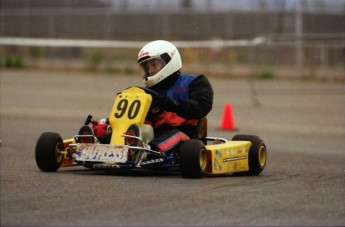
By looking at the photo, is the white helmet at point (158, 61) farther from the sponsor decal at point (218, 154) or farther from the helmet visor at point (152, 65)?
the sponsor decal at point (218, 154)

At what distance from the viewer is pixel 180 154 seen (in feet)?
31.4

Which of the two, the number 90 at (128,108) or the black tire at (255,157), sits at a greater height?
the number 90 at (128,108)

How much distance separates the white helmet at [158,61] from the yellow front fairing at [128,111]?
0.53 m

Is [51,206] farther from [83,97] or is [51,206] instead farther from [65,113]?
[83,97]

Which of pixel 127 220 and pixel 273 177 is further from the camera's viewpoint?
pixel 273 177

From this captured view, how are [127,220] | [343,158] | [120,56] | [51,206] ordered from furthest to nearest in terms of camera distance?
1. [120,56]
2. [343,158]
3. [51,206]
4. [127,220]

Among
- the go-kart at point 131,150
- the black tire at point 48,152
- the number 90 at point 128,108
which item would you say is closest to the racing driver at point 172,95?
the go-kart at point 131,150

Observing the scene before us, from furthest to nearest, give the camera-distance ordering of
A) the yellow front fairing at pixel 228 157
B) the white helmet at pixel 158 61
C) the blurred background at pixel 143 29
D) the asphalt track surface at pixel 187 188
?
1. the blurred background at pixel 143 29
2. the white helmet at pixel 158 61
3. the yellow front fairing at pixel 228 157
4. the asphalt track surface at pixel 187 188

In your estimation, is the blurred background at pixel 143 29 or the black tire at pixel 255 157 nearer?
the black tire at pixel 255 157

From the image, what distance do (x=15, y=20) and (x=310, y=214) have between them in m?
30.6

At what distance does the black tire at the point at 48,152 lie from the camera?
988 centimetres

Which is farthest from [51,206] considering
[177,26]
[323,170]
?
[177,26]

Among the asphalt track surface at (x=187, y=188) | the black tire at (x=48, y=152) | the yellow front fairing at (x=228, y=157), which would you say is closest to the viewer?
the asphalt track surface at (x=187, y=188)

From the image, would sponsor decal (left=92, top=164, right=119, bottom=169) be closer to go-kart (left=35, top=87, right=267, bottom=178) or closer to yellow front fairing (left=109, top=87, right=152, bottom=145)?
go-kart (left=35, top=87, right=267, bottom=178)
